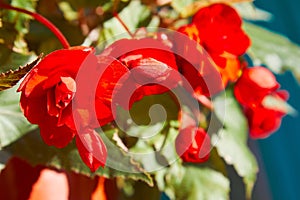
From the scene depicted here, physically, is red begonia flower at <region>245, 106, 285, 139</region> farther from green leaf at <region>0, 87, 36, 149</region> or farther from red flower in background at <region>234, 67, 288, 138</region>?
green leaf at <region>0, 87, 36, 149</region>

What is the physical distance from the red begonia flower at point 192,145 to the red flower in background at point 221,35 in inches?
1.9

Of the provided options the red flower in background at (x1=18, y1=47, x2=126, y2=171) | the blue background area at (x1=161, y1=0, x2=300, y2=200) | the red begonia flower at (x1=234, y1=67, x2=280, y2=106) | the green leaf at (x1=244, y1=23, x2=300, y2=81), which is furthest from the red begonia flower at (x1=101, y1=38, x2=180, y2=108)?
the blue background area at (x1=161, y1=0, x2=300, y2=200)

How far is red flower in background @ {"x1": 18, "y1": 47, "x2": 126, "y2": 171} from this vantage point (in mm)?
327

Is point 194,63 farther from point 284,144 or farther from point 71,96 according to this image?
point 284,144

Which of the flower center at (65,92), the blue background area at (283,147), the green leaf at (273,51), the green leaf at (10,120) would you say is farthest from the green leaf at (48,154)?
the blue background area at (283,147)

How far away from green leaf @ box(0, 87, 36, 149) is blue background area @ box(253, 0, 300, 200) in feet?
1.81

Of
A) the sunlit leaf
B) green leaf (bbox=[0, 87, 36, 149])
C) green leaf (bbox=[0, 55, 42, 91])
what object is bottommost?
the sunlit leaf

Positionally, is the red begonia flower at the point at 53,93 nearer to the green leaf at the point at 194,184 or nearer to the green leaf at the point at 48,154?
the green leaf at the point at 48,154

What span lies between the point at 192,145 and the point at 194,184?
9cm

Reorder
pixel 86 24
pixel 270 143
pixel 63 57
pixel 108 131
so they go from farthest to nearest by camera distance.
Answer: pixel 270 143 → pixel 86 24 → pixel 108 131 → pixel 63 57

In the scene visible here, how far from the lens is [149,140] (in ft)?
1.77

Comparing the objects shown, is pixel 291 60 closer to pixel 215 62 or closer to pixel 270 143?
pixel 215 62

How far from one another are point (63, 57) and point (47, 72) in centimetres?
1

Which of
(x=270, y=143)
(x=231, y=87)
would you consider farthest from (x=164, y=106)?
(x=270, y=143)
